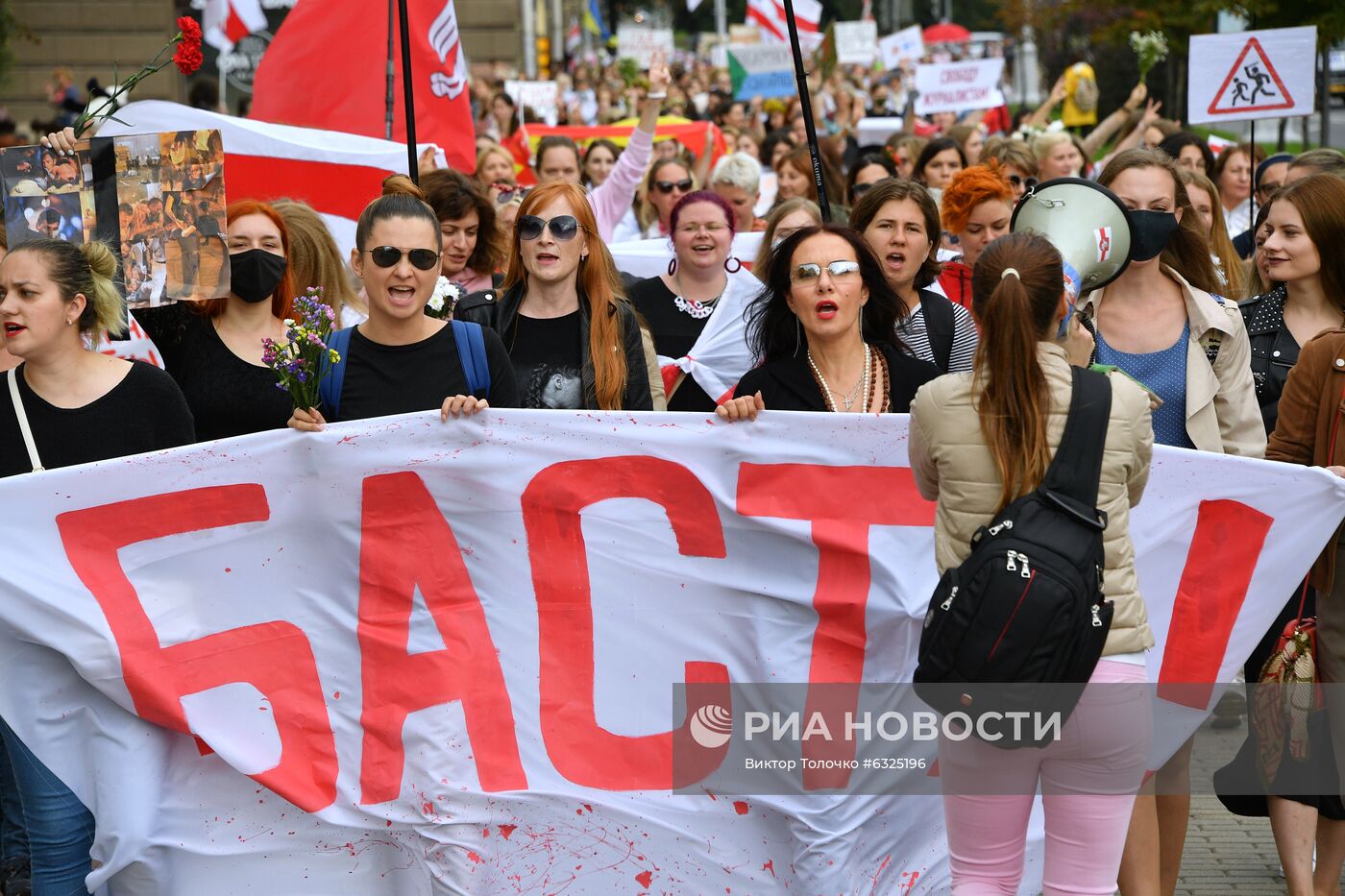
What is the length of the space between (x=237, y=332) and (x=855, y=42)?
20.5 m

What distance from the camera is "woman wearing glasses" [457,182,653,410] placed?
5023 mm

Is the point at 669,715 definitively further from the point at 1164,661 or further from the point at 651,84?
the point at 651,84

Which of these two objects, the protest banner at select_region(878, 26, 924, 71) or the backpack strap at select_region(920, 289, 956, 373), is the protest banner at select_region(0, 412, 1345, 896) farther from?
the protest banner at select_region(878, 26, 924, 71)

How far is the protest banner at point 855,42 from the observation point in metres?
24.3

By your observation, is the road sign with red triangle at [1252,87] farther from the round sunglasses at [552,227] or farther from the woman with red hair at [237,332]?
the woman with red hair at [237,332]

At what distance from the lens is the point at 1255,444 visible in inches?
194

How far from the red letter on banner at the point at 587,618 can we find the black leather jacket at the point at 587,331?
1.61ft

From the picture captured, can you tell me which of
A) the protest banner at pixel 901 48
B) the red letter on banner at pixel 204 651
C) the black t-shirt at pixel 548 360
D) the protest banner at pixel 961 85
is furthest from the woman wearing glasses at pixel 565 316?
the protest banner at pixel 901 48

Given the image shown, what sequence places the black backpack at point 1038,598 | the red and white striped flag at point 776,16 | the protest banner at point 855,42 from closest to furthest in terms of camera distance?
1. the black backpack at point 1038,598
2. the red and white striped flag at point 776,16
3. the protest banner at point 855,42

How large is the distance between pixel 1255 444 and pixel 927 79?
13697 millimetres

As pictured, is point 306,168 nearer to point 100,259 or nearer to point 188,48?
point 188,48

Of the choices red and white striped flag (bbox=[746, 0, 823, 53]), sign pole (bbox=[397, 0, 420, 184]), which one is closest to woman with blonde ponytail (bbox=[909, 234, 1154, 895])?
sign pole (bbox=[397, 0, 420, 184])

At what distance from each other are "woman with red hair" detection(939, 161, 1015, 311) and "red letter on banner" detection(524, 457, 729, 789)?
2391mm

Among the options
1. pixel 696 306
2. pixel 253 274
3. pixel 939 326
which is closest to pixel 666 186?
pixel 696 306
